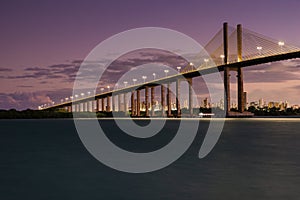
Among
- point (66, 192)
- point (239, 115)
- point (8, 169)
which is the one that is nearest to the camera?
point (66, 192)

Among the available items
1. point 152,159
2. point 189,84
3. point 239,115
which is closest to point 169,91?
point 189,84

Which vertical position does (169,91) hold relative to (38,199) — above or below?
above

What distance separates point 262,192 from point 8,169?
26.0 ft

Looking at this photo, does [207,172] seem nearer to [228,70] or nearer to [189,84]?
Result: [228,70]

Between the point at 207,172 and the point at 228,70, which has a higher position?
the point at 228,70

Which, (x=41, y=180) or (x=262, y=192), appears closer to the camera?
→ (x=262, y=192)

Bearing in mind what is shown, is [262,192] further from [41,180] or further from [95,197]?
[41,180]

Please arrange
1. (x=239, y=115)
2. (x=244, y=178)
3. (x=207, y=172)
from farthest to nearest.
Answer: (x=239, y=115) → (x=207, y=172) → (x=244, y=178)

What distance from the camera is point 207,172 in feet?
39.4

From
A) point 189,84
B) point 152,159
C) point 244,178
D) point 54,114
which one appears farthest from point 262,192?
point 54,114

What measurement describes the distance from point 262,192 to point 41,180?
5313mm

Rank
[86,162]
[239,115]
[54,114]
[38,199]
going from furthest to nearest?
[54,114] → [239,115] → [86,162] → [38,199]

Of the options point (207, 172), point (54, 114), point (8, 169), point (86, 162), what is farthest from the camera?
point (54, 114)

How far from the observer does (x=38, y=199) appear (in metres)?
8.51
